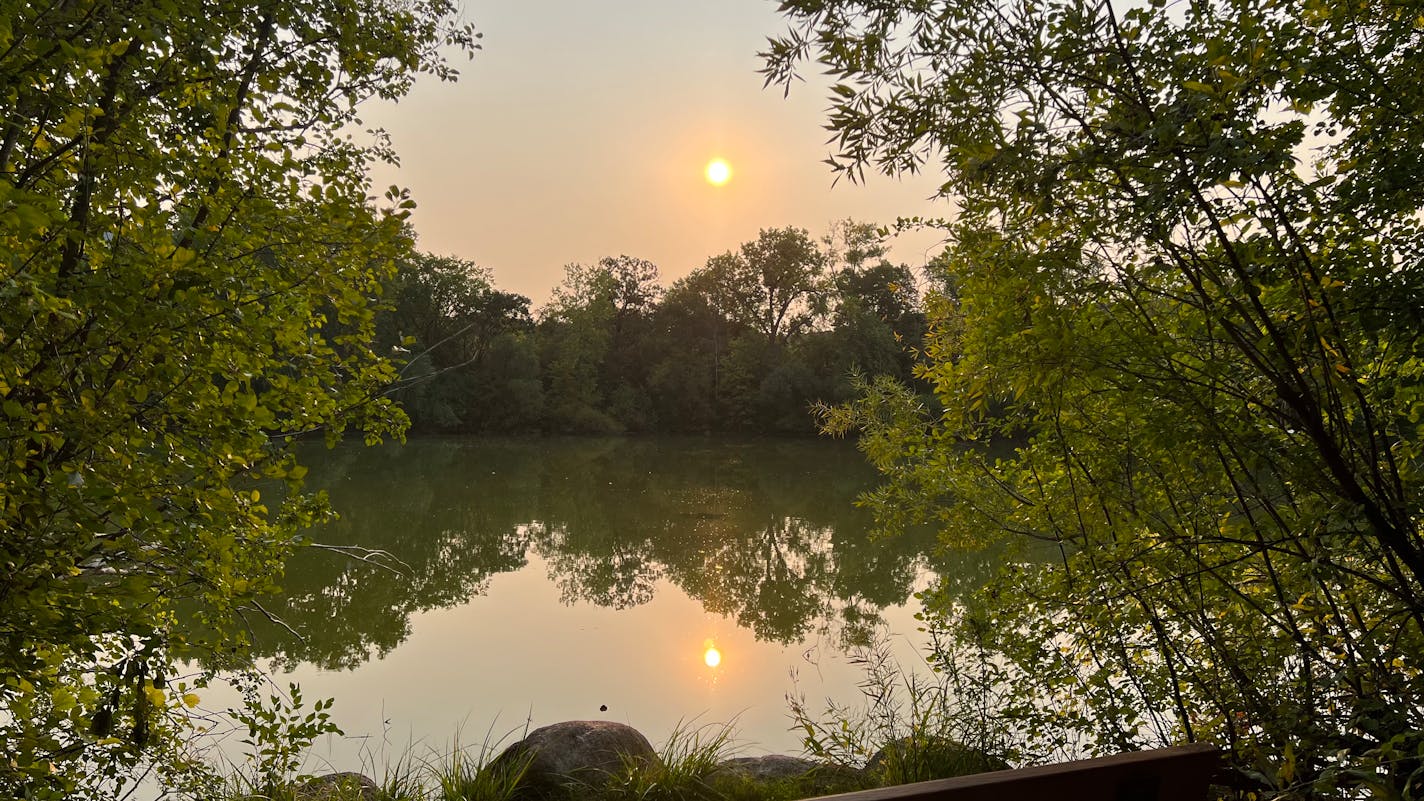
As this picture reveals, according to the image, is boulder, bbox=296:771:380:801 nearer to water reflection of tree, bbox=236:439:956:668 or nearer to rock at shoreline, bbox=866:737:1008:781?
rock at shoreline, bbox=866:737:1008:781

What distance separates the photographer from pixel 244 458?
2.16 metres

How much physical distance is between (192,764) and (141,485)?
1.73m

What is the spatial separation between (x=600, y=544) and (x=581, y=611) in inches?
149

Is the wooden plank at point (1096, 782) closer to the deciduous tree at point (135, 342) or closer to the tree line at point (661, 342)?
the deciduous tree at point (135, 342)

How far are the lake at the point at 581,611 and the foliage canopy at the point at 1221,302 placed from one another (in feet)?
8.50

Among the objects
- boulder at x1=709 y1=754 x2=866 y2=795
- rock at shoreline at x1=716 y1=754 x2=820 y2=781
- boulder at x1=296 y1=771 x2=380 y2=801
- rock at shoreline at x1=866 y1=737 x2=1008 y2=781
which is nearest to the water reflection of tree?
rock at shoreline at x1=866 y1=737 x2=1008 y2=781

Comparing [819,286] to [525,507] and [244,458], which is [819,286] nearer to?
[525,507]

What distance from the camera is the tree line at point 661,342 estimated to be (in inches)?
1341

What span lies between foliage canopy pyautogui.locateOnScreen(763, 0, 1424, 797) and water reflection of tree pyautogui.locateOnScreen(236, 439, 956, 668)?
171 cm

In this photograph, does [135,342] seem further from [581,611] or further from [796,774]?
[581,611]

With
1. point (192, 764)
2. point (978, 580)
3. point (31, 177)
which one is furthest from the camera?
point (978, 580)

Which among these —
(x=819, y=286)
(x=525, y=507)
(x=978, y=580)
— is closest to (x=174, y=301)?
(x=978, y=580)

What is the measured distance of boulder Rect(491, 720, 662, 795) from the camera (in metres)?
4.10

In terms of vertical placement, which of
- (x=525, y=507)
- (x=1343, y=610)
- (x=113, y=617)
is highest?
(x=525, y=507)
